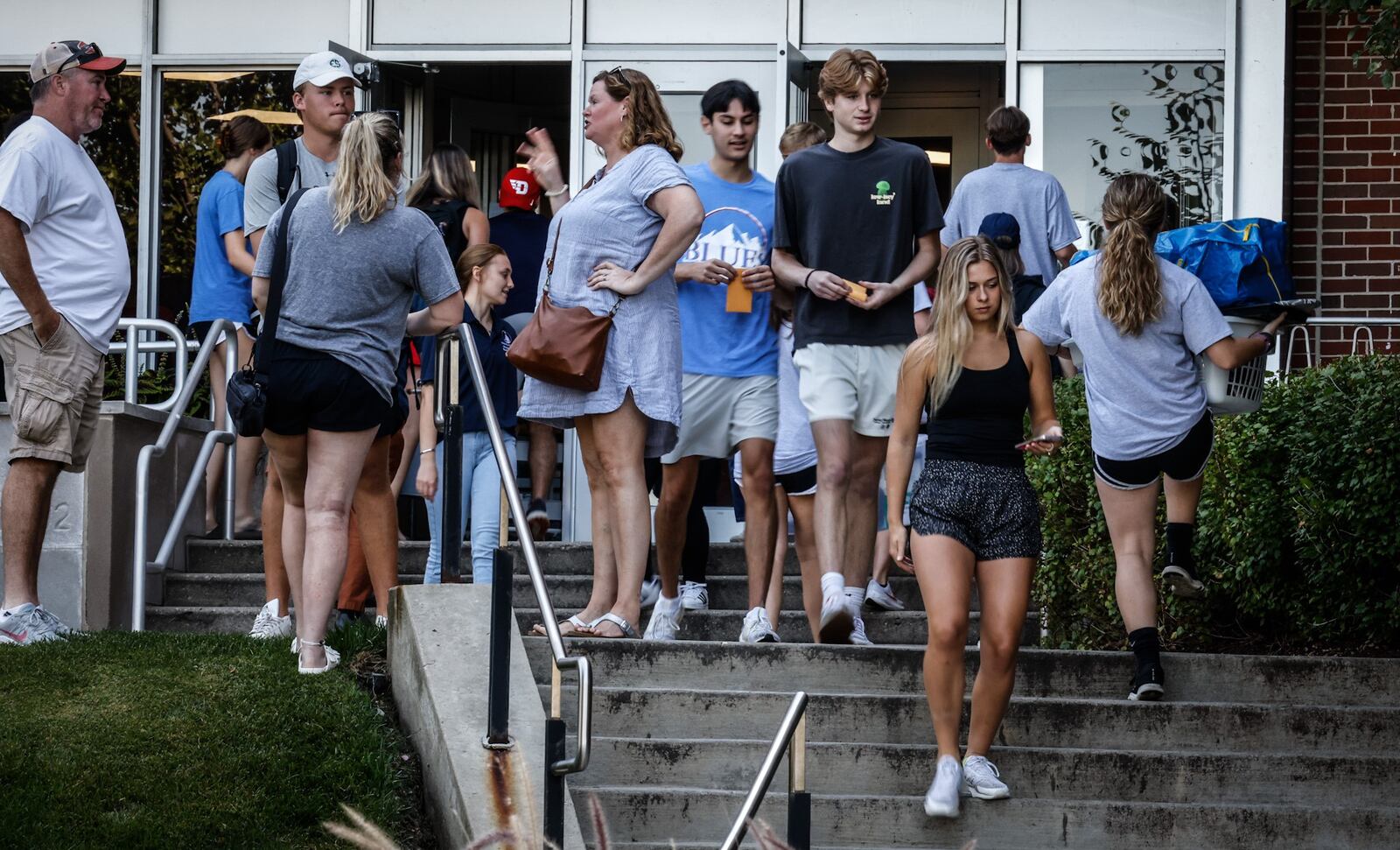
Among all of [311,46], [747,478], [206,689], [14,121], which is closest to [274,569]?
[206,689]

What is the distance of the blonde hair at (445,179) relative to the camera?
913cm

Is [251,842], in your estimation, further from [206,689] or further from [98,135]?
[98,135]

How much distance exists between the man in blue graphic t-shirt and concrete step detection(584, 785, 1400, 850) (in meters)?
1.23

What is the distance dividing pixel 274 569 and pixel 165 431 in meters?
1.66

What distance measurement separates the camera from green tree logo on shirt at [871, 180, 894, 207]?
754cm

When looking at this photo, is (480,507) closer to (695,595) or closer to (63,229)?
(695,595)

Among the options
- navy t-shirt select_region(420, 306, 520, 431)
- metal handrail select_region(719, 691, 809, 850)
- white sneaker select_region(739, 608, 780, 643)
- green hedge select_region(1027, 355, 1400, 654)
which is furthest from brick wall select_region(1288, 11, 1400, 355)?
metal handrail select_region(719, 691, 809, 850)

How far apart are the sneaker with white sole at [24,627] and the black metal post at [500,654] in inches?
86.3

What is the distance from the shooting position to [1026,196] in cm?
884

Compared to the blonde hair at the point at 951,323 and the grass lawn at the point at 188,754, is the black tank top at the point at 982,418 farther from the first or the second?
the grass lawn at the point at 188,754

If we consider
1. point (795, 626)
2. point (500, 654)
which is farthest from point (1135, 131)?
point (500, 654)

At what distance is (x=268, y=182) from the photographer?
8.40 metres

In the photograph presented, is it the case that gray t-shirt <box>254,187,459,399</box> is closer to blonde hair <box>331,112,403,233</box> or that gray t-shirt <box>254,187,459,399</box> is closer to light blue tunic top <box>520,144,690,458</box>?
blonde hair <box>331,112,403,233</box>

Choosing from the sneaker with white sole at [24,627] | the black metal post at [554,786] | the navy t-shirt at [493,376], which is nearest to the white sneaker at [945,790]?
the black metal post at [554,786]
